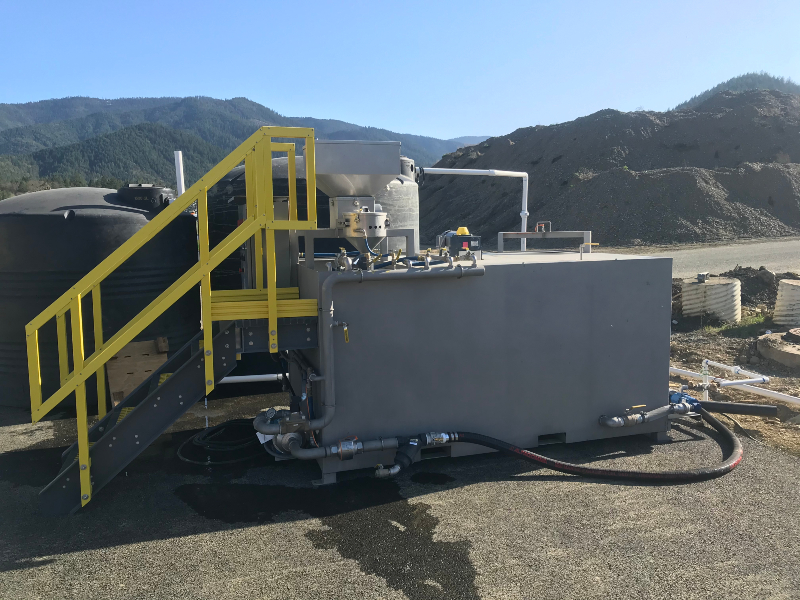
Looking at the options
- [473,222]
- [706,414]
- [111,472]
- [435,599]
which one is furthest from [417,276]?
[473,222]

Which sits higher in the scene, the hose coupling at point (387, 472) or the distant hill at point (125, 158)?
the distant hill at point (125, 158)

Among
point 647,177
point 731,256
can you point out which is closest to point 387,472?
point 731,256

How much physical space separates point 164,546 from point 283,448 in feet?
5.04

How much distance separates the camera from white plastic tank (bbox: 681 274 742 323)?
12.1 meters

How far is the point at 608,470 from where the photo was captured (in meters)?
5.76

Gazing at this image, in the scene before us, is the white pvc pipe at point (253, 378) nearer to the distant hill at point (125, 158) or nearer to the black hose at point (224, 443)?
the black hose at point (224, 443)

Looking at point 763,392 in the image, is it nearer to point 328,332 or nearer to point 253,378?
point 328,332

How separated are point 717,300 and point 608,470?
7.96 metres

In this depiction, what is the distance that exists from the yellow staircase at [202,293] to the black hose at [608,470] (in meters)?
2.13

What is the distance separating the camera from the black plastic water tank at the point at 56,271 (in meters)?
8.00

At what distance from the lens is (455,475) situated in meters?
5.93

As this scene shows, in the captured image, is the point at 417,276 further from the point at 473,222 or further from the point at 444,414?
the point at 473,222

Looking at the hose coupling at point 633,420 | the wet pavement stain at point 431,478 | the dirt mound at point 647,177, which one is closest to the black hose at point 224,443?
the wet pavement stain at point 431,478

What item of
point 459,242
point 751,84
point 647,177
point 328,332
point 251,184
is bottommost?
point 328,332
